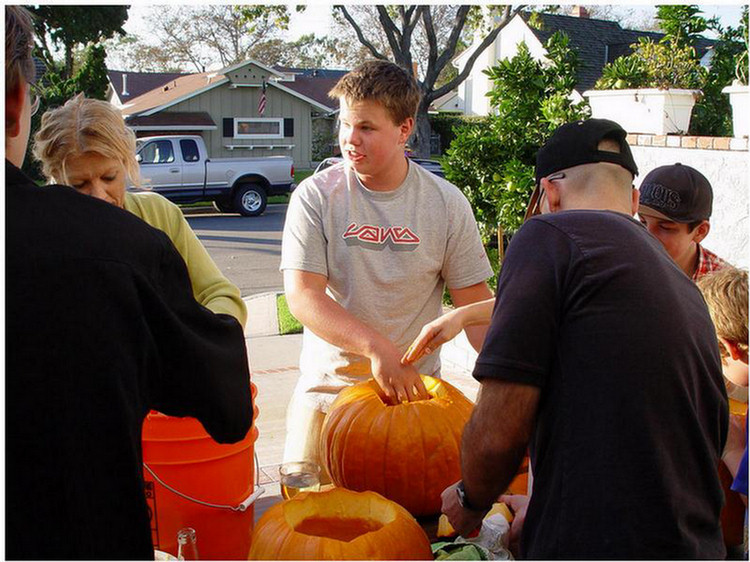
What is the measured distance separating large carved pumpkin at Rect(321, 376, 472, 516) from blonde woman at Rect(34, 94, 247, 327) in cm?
49

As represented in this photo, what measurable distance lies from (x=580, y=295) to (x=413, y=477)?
43.2 inches

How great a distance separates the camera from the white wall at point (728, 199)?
17.5 feet

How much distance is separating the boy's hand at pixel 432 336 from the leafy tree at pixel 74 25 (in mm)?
25473

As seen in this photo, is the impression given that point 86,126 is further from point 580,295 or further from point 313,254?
point 580,295

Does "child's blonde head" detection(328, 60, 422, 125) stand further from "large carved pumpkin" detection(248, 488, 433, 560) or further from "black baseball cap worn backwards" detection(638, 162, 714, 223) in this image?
"large carved pumpkin" detection(248, 488, 433, 560)

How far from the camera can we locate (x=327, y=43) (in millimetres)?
52375

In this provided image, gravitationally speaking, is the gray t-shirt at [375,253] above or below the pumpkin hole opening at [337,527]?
above

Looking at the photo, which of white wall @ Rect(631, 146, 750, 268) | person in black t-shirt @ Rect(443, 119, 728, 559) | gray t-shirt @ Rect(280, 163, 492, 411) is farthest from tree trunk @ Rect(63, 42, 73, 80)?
person in black t-shirt @ Rect(443, 119, 728, 559)

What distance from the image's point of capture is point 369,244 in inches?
109

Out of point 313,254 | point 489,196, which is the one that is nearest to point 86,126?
point 313,254

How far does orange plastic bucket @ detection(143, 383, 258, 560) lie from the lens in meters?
2.15

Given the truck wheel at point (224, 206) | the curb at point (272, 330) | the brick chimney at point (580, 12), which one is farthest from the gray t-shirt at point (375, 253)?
the brick chimney at point (580, 12)

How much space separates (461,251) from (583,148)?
4.13ft

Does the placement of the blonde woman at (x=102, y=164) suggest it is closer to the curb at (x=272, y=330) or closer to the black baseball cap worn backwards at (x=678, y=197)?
the black baseball cap worn backwards at (x=678, y=197)
